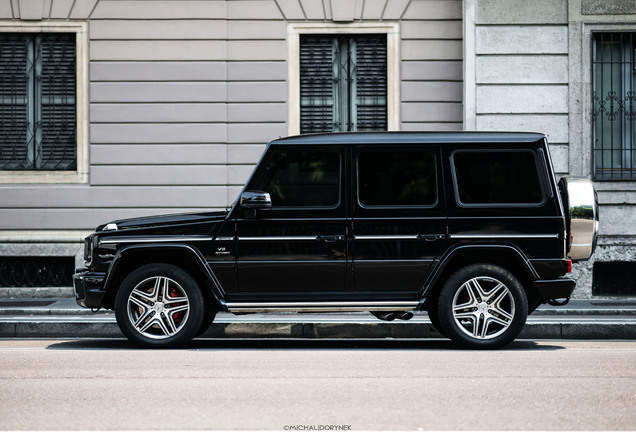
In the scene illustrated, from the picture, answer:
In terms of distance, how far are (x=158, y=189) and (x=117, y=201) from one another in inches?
27.2

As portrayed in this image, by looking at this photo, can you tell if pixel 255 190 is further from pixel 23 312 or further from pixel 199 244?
pixel 23 312

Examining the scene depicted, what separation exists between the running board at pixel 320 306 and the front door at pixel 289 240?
0.07m

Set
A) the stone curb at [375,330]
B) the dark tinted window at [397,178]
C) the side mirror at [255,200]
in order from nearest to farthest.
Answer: the side mirror at [255,200]
the dark tinted window at [397,178]
the stone curb at [375,330]

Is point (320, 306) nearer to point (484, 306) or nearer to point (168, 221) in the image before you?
point (484, 306)

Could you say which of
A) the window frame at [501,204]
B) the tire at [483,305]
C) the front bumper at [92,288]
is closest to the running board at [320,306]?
the tire at [483,305]

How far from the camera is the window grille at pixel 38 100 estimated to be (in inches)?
664

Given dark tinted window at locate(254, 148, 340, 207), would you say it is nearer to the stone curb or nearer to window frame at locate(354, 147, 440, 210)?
window frame at locate(354, 147, 440, 210)

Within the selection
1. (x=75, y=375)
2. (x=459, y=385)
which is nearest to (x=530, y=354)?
(x=459, y=385)

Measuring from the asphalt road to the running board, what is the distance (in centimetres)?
39

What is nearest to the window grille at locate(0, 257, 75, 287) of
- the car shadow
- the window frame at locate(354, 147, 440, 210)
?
the car shadow

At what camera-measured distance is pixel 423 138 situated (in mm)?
9539

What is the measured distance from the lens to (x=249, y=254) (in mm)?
9430

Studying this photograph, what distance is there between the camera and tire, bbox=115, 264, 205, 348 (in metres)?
9.39

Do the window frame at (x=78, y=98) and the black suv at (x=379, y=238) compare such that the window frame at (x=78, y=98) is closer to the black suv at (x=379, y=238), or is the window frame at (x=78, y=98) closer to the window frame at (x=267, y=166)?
the black suv at (x=379, y=238)
